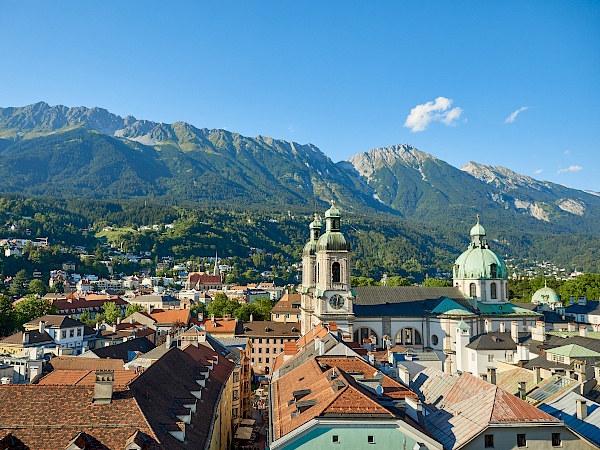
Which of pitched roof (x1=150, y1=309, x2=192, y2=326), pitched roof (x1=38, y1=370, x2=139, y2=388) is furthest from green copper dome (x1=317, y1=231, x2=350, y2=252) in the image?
pitched roof (x1=150, y1=309, x2=192, y2=326)

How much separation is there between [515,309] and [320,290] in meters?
29.2

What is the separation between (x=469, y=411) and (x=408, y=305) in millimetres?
51578

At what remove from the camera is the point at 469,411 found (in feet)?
85.3

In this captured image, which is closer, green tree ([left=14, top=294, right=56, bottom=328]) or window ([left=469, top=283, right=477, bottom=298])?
window ([left=469, top=283, right=477, bottom=298])

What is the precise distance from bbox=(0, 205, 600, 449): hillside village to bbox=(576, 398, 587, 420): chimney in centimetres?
8

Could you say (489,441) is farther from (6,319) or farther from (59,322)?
(6,319)

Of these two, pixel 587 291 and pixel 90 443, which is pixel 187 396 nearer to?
pixel 90 443

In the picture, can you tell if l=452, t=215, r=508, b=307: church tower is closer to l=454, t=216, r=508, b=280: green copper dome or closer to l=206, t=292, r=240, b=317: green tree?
l=454, t=216, r=508, b=280: green copper dome

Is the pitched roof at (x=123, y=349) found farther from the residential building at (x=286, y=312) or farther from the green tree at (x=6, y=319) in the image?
the residential building at (x=286, y=312)

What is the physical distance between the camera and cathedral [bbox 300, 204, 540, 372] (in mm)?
70750

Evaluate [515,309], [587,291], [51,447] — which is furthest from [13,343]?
[587,291]

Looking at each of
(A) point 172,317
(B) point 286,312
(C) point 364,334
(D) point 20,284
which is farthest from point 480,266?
(D) point 20,284

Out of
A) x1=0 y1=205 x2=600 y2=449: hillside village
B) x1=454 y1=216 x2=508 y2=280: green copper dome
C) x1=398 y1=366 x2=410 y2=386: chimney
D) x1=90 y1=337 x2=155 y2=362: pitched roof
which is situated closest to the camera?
x1=0 y1=205 x2=600 y2=449: hillside village

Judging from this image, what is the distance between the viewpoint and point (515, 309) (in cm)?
8100
